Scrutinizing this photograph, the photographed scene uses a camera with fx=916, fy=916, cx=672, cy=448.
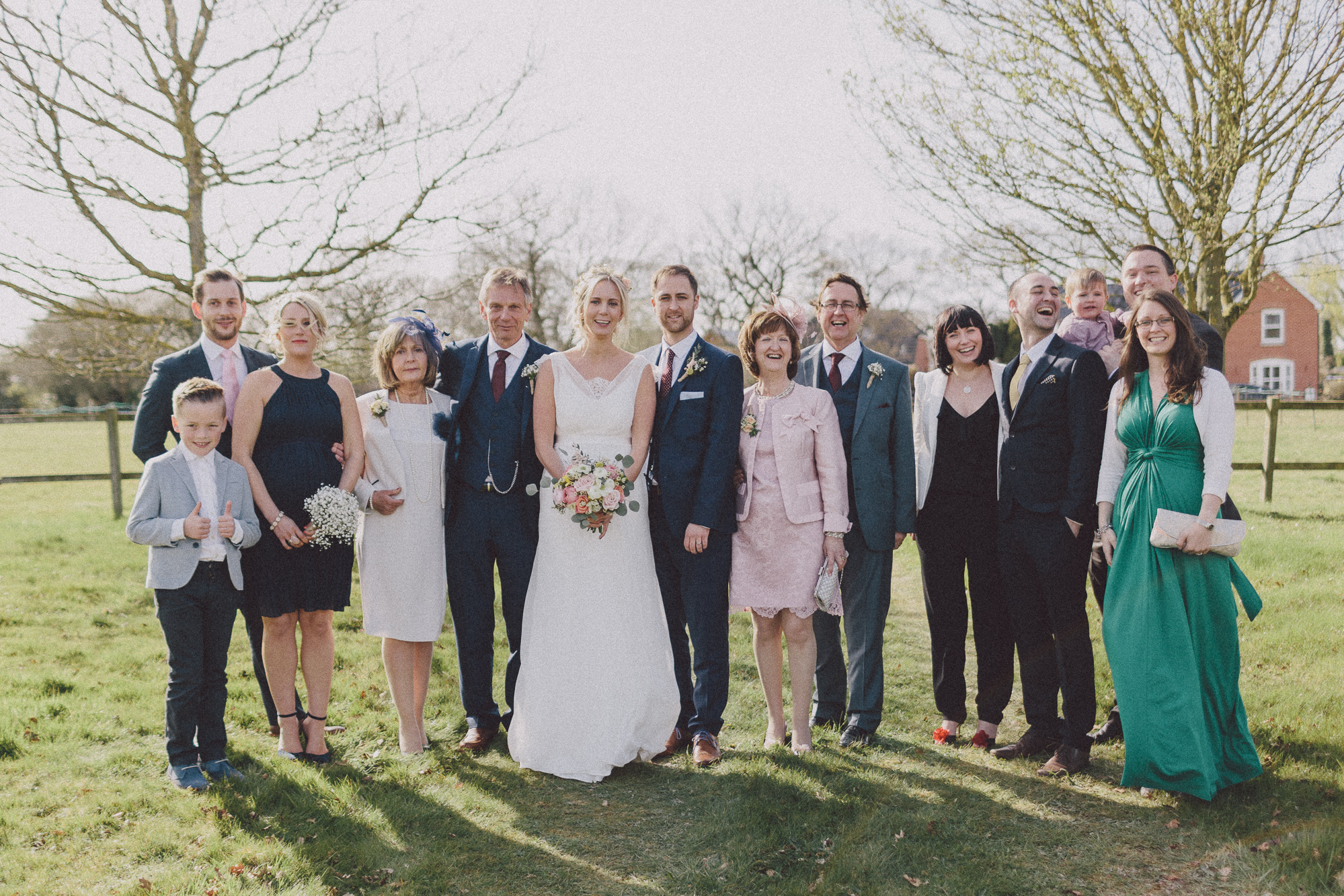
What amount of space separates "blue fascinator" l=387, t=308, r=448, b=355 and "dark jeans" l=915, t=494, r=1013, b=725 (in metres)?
2.92

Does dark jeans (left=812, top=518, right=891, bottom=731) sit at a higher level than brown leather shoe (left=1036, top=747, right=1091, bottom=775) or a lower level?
higher

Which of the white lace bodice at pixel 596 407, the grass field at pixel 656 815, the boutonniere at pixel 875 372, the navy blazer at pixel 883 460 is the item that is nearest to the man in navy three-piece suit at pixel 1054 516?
the grass field at pixel 656 815

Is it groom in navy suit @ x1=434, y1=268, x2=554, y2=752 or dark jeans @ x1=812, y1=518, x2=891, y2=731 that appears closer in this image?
groom in navy suit @ x1=434, y1=268, x2=554, y2=752

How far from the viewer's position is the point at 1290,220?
863cm

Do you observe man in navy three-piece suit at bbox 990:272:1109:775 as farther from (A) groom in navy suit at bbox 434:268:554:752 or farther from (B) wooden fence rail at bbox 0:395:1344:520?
(B) wooden fence rail at bbox 0:395:1344:520

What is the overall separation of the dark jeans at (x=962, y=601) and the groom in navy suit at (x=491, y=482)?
7.38ft

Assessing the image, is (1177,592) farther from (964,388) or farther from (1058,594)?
(964,388)

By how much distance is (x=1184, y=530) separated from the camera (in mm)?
4180

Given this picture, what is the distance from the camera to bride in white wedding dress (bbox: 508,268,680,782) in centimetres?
482

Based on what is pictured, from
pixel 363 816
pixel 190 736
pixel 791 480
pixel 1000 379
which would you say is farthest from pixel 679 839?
pixel 1000 379

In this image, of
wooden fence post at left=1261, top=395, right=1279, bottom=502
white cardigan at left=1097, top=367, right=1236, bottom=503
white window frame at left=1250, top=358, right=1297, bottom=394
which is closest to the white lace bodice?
white cardigan at left=1097, top=367, right=1236, bottom=503

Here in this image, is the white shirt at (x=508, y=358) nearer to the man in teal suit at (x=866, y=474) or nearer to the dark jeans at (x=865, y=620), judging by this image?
the man in teal suit at (x=866, y=474)

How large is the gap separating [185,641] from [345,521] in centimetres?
95

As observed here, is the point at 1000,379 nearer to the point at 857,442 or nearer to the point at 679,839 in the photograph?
the point at 857,442
